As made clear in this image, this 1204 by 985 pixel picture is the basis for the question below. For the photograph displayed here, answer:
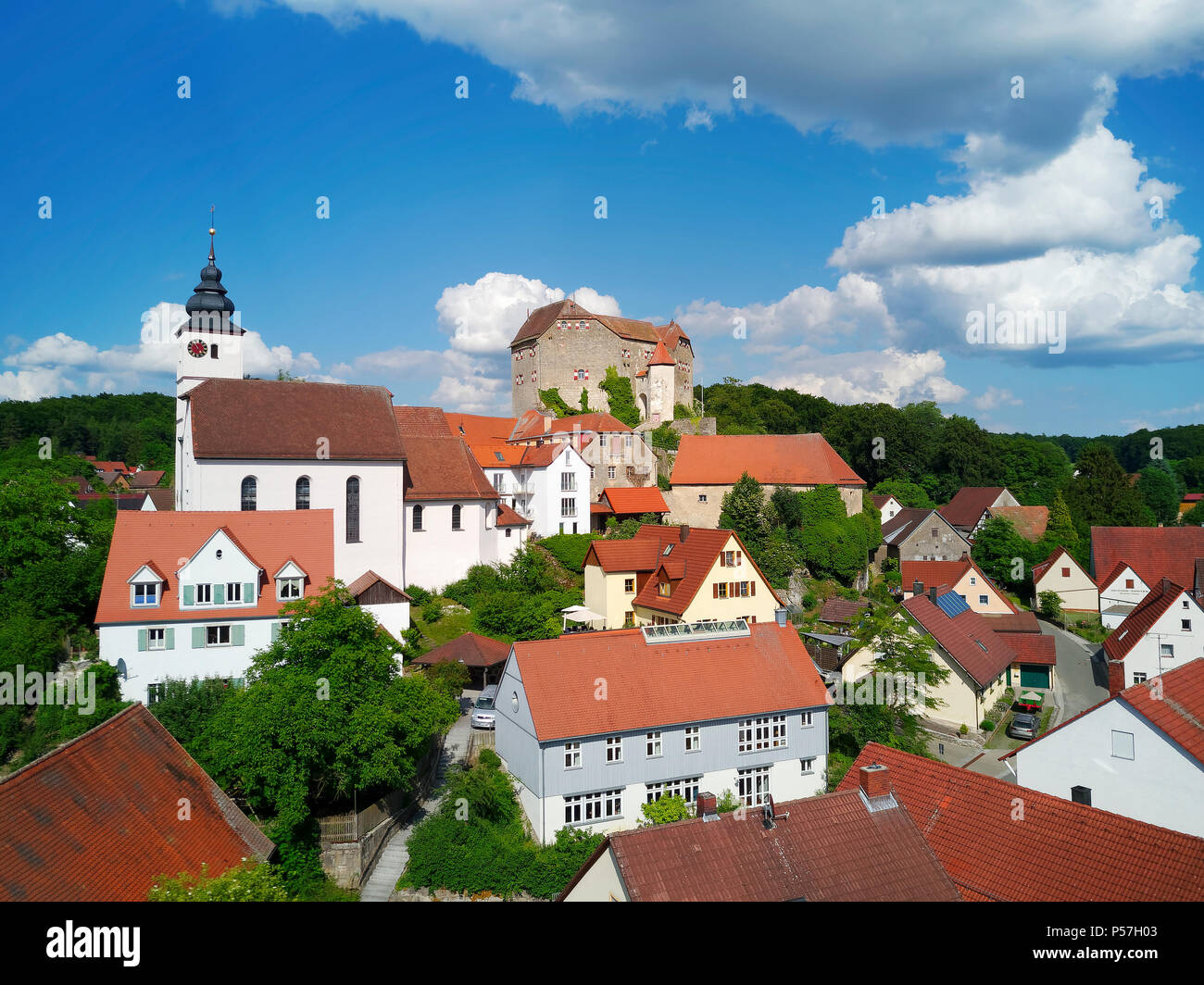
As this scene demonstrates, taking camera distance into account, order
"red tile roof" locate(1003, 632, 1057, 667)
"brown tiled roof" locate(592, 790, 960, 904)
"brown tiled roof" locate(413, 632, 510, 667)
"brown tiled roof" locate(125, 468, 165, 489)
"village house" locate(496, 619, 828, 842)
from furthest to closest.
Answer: "brown tiled roof" locate(125, 468, 165, 489), "red tile roof" locate(1003, 632, 1057, 667), "brown tiled roof" locate(413, 632, 510, 667), "village house" locate(496, 619, 828, 842), "brown tiled roof" locate(592, 790, 960, 904)

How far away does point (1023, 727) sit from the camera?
29.4 metres

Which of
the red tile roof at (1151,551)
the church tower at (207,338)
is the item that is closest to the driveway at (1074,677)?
the red tile roof at (1151,551)

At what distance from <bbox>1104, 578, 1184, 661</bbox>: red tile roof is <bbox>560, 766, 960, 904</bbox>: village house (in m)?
26.7

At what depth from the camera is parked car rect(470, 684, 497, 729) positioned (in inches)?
1074

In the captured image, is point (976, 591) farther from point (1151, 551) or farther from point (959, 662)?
point (1151, 551)

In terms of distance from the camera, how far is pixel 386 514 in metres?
37.9

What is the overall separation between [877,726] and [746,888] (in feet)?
50.6

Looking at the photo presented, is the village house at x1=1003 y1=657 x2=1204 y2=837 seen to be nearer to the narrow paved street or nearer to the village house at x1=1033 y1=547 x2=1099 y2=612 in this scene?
the narrow paved street

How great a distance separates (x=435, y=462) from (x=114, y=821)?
99.4 feet

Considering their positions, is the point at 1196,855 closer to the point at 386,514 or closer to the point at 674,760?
the point at 674,760

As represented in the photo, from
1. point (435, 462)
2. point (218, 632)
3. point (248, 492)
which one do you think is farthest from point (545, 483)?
point (218, 632)

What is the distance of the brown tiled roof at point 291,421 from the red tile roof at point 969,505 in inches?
2054

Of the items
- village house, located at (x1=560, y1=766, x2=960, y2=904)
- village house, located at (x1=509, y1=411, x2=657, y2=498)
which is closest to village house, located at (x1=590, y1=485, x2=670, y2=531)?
village house, located at (x1=509, y1=411, x2=657, y2=498)
